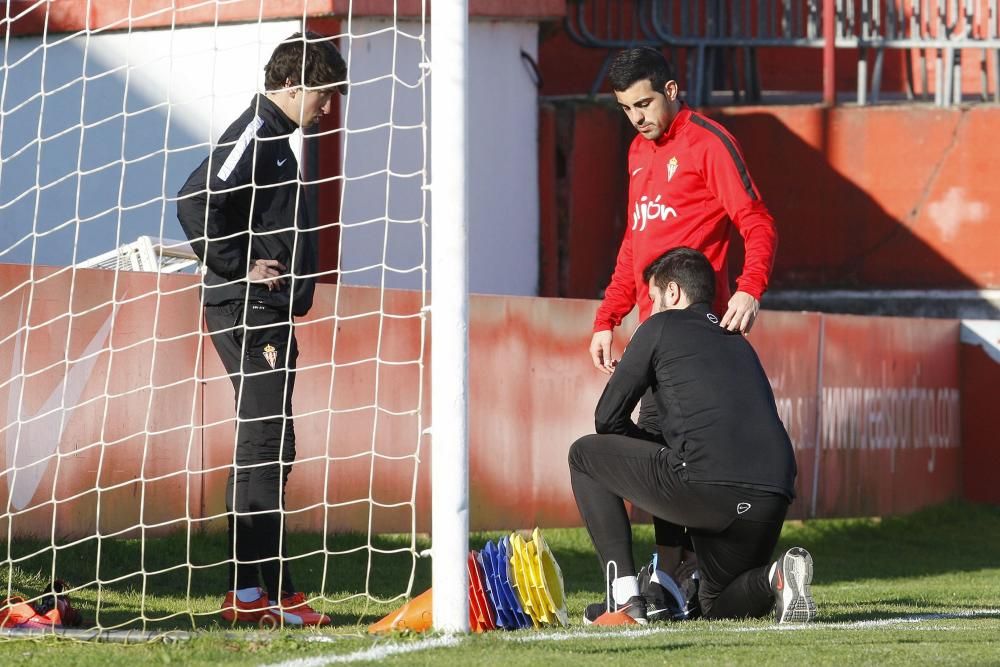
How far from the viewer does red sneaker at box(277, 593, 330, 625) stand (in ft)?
16.9

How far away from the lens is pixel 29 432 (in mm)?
6891

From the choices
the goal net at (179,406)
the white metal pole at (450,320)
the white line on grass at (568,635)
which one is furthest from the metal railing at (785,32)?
the white metal pole at (450,320)

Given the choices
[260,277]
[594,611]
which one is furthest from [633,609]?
[260,277]

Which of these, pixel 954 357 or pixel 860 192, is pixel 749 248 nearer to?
pixel 954 357

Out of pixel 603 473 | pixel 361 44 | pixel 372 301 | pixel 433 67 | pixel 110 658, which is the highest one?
pixel 361 44

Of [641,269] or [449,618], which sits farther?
[641,269]

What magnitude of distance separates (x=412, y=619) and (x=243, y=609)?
929 mm

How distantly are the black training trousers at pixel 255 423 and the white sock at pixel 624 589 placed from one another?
1.13 metres

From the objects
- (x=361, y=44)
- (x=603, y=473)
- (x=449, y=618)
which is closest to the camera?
(x=449, y=618)

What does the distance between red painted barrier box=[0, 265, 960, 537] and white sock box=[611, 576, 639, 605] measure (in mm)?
798

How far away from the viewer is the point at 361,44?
11258 mm

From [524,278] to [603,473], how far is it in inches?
322

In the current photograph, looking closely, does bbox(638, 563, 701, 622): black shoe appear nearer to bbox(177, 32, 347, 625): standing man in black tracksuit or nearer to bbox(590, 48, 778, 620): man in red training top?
bbox(590, 48, 778, 620): man in red training top

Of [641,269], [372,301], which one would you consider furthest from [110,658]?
[372,301]
